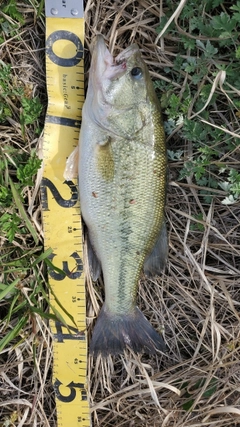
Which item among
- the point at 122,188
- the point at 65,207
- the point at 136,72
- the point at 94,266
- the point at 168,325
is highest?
the point at 136,72

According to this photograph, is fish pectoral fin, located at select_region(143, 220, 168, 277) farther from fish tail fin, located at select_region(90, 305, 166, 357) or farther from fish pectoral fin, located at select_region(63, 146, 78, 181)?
fish pectoral fin, located at select_region(63, 146, 78, 181)

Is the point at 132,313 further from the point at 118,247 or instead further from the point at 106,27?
the point at 106,27

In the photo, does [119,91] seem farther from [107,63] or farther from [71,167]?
[71,167]

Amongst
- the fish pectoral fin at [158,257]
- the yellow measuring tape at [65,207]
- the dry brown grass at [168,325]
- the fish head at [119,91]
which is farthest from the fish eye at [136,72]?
the fish pectoral fin at [158,257]

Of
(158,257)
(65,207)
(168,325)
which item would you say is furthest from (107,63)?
(168,325)

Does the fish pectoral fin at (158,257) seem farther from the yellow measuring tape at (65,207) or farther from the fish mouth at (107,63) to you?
the fish mouth at (107,63)

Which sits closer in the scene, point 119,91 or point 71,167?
point 119,91

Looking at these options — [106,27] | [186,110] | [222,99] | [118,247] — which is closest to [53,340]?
[118,247]
